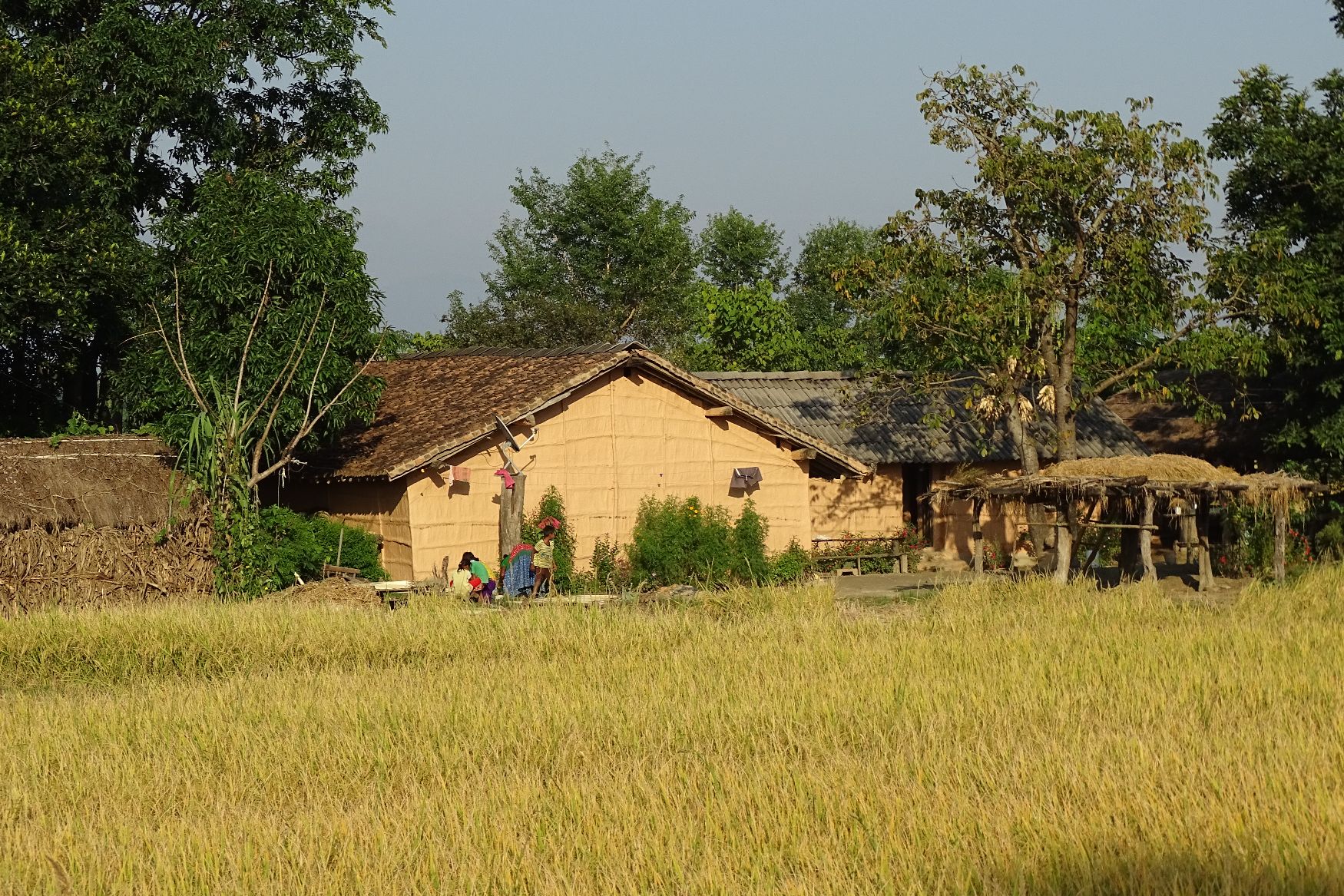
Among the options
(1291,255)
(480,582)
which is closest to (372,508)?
(480,582)

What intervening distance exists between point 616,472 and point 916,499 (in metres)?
7.73

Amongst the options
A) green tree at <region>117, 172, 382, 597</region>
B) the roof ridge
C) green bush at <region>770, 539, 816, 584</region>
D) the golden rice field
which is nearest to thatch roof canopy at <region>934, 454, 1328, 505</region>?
green bush at <region>770, 539, 816, 584</region>

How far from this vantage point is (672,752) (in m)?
9.51

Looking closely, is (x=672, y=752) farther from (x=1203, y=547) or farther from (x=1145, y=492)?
(x=1203, y=547)

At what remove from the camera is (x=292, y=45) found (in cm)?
2530

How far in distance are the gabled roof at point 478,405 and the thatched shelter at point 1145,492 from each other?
3.36 metres

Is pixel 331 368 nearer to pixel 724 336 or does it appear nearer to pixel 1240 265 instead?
pixel 1240 265

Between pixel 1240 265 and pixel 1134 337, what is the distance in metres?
11.2

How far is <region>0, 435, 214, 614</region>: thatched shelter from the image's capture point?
1809 centimetres

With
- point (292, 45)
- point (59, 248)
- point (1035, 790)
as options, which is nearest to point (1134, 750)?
point (1035, 790)

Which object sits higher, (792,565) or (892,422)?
(892,422)

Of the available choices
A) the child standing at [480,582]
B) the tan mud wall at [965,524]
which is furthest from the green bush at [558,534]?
the tan mud wall at [965,524]

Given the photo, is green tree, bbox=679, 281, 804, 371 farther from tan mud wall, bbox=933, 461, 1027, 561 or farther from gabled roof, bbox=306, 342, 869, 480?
gabled roof, bbox=306, 342, 869, 480

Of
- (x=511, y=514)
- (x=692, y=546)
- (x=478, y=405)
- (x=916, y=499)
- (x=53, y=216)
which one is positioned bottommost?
(x=692, y=546)
